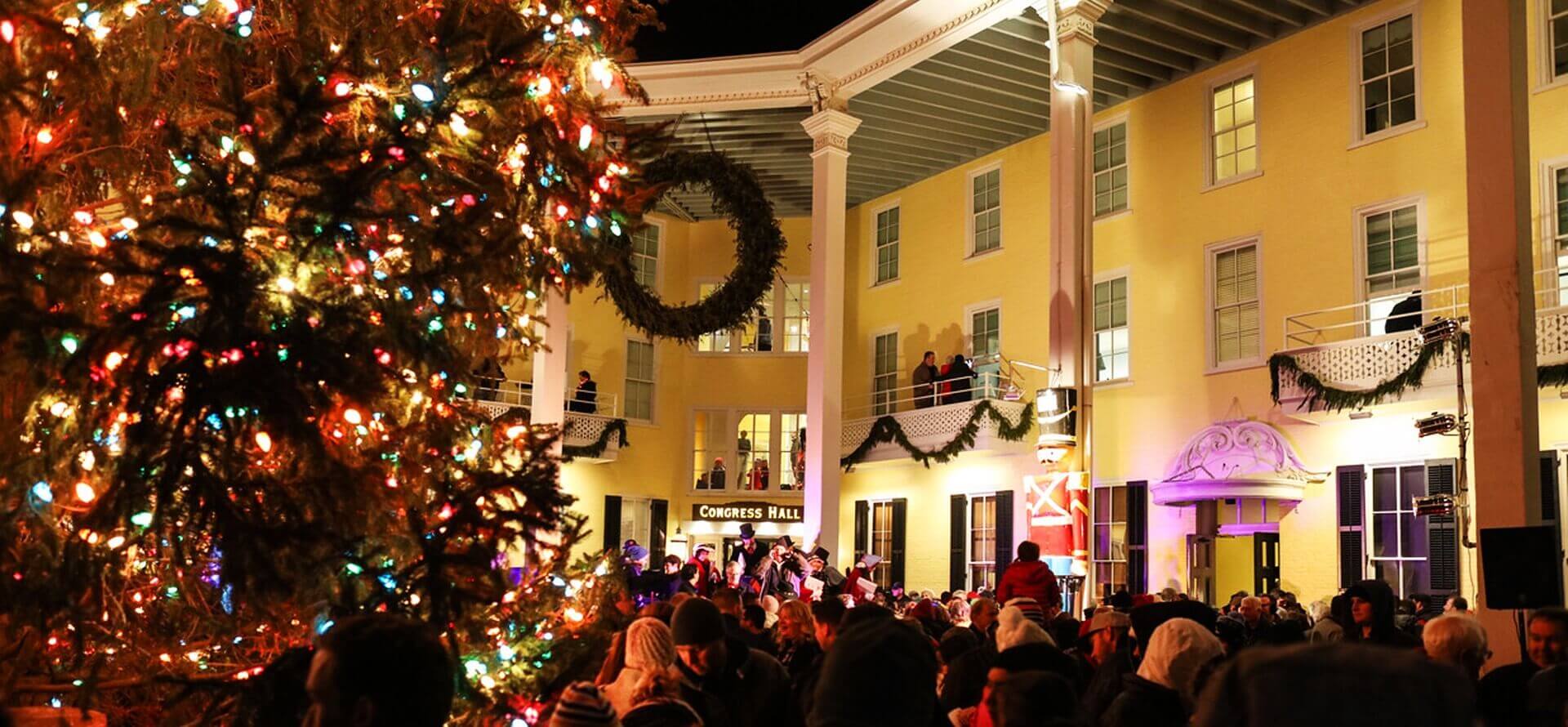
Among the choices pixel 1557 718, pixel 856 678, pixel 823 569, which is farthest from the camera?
pixel 823 569

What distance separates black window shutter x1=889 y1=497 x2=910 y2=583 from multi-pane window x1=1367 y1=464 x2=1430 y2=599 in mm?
8957

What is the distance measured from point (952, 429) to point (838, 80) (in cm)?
578

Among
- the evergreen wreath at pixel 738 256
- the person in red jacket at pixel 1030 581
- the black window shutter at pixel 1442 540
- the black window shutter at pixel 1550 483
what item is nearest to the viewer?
the person in red jacket at pixel 1030 581

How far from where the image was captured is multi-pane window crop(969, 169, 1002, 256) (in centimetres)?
2323

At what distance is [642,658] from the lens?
14.8ft

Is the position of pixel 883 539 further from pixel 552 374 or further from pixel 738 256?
pixel 552 374

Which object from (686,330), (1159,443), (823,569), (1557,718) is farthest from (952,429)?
(1557,718)

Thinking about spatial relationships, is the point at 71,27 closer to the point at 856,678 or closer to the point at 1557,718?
the point at 856,678

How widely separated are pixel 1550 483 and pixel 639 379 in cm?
1606

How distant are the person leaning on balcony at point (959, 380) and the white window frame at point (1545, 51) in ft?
29.1

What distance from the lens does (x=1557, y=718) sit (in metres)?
5.09

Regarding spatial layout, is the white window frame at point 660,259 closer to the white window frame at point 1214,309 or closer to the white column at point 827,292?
the white column at point 827,292

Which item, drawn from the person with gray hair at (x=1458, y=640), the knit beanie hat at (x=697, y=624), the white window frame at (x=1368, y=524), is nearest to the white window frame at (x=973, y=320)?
the white window frame at (x=1368, y=524)

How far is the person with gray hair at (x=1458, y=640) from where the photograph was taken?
588cm
